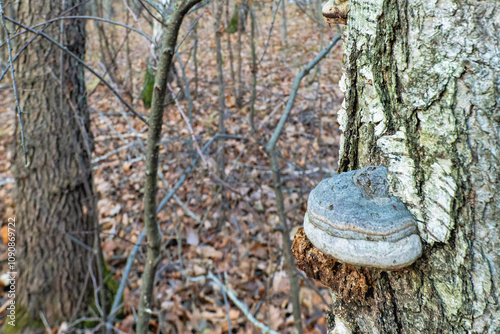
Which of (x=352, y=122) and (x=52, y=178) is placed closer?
(x=352, y=122)

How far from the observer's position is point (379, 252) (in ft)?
2.84

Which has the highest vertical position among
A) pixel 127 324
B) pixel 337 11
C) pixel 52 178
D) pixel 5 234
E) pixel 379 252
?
pixel 337 11

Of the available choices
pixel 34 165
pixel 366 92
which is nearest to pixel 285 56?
pixel 34 165

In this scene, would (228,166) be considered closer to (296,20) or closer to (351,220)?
(351,220)

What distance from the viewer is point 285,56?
10203 mm

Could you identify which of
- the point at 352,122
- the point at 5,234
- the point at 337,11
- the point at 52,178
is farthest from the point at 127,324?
the point at 337,11

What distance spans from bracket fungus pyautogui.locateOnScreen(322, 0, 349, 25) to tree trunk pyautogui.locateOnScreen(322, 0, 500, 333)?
8cm

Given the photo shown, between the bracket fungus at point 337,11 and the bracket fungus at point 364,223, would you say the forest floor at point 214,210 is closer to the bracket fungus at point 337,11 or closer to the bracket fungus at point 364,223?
the bracket fungus at point 337,11

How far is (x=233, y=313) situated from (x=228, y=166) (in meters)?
2.67

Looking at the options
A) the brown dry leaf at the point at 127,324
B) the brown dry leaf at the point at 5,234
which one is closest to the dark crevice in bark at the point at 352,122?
the brown dry leaf at the point at 127,324

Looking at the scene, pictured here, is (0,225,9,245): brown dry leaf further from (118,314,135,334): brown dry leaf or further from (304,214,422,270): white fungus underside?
(304,214,422,270): white fungus underside

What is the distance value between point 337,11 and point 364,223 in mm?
723

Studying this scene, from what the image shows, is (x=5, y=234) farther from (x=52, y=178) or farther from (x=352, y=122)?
(x=352, y=122)

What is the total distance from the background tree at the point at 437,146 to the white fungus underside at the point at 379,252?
0.05 metres
